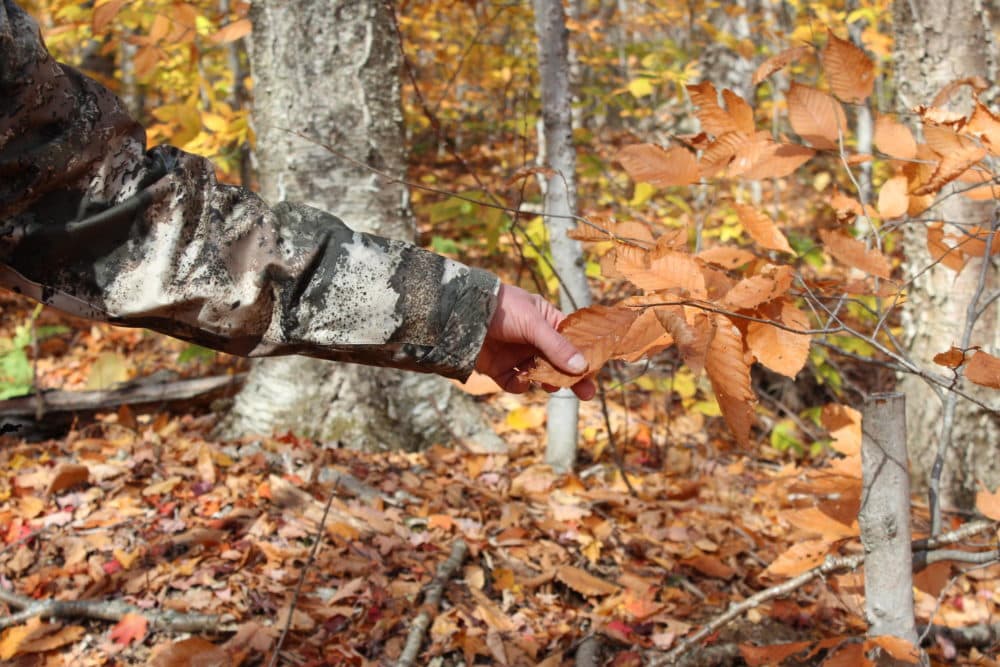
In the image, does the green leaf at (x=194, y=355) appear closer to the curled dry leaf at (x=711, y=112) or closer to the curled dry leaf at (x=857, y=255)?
the curled dry leaf at (x=711, y=112)

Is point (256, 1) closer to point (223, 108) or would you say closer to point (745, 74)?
point (223, 108)

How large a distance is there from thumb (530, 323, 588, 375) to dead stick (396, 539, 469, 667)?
1.03 metres

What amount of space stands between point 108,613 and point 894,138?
2.27 metres

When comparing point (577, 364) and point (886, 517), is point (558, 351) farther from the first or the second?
point (886, 517)

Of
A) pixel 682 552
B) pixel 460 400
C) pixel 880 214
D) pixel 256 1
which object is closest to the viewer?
pixel 880 214

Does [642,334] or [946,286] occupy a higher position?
[642,334]

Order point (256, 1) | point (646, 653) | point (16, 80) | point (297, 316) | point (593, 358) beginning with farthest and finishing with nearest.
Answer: point (256, 1)
point (646, 653)
point (297, 316)
point (16, 80)
point (593, 358)

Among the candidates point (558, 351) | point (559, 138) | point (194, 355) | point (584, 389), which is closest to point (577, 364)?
point (558, 351)

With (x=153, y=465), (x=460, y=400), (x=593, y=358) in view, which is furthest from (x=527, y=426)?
(x=593, y=358)

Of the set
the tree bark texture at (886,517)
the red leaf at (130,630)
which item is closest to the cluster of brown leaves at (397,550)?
the red leaf at (130,630)

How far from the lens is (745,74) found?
8133mm

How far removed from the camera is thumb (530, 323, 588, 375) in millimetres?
1227

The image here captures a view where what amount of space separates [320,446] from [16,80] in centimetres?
222

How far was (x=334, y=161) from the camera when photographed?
10.3 feet
